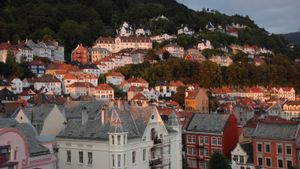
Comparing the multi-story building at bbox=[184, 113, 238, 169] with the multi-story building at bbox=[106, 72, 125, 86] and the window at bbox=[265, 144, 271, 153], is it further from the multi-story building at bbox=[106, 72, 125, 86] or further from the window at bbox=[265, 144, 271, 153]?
the multi-story building at bbox=[106, 72, 125, 86]

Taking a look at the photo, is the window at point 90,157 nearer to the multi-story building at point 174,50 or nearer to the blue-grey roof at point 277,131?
the blue-grey roof at point 277,131

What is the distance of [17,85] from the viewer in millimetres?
108688

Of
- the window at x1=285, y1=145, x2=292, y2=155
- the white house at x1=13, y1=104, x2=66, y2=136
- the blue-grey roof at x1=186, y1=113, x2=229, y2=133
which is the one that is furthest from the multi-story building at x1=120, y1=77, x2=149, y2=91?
the white house at x1=13, y1=104, x2=66, y2=136

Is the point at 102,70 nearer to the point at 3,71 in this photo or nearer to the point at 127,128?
the point at 3,71

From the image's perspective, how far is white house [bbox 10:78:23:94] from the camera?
351ft

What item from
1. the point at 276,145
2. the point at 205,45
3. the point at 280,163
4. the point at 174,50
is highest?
the point at 205,45

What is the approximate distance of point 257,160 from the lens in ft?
174

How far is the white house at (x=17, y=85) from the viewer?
106975mm

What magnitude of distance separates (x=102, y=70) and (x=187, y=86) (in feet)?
91.0

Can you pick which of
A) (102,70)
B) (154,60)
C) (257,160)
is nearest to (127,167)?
(257,160)

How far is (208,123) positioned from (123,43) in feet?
376

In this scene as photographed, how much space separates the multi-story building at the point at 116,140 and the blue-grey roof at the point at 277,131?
44.0 feet

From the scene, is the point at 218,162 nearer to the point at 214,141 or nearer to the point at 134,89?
the point at 214,141

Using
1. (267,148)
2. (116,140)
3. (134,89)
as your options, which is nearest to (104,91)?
(134,89)
